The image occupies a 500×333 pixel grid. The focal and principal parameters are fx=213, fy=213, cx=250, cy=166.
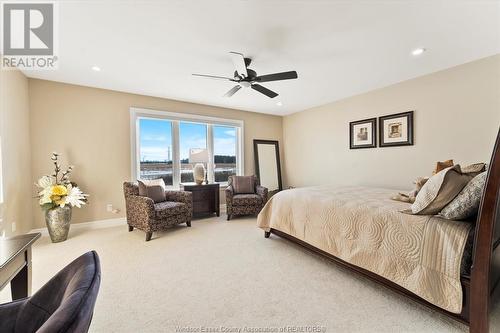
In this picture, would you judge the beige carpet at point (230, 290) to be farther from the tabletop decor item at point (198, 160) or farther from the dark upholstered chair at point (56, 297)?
the tabletop decor item at point (198, 160)

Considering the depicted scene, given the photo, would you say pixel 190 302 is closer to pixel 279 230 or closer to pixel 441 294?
pixel 279 230

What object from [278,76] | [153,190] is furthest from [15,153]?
[278,76]

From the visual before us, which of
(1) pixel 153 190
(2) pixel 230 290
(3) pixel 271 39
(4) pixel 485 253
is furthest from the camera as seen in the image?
(1) pixel 153 190

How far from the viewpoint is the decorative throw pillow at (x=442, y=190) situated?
1.58 metres

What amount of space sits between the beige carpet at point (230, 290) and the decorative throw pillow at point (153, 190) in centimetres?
80

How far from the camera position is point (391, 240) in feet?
5.83

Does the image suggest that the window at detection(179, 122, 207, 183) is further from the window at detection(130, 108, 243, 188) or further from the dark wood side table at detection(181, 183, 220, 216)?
the dark wood side table at detection(181, 183, 220, 216)

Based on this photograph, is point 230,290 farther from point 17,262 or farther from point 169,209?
point 169,209

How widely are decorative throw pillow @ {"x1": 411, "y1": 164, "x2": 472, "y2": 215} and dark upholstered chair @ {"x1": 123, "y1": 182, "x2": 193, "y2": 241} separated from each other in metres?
3.19

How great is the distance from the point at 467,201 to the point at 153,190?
153 inches

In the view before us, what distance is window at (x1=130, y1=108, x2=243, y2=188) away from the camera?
14.1ft

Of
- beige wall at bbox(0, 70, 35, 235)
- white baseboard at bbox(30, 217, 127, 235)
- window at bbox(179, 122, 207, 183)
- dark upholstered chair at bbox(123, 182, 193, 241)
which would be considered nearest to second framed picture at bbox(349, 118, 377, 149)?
window at bbox(179, 122, 207, 183)

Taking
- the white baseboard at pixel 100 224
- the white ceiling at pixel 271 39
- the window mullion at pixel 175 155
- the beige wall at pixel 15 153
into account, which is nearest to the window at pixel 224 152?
the window mullion at pixel 175 155

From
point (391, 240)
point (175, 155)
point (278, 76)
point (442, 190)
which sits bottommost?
point (391, 240)
